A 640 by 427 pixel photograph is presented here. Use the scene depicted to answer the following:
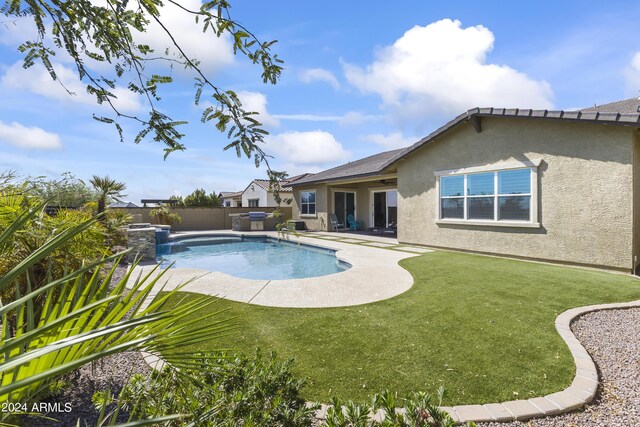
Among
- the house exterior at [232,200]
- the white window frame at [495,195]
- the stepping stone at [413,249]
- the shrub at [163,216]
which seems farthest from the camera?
the house exterior at [232,200]

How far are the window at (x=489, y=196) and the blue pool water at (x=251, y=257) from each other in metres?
4.93

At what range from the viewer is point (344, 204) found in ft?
73.6

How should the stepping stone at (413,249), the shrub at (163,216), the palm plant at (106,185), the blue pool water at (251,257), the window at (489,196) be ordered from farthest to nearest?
the shrub at (163,216) < the palm plant at (106,185) < the stepping stone at (413,249) < the blue pool water at (251,257) < the window at (489,196)

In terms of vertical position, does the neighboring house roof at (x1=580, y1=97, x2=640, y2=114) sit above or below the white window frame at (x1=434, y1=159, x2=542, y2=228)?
above

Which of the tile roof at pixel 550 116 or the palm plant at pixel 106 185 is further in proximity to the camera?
the palm plant at pixel 106 185

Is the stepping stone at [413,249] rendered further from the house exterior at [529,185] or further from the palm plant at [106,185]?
the palm plant at [106,185]

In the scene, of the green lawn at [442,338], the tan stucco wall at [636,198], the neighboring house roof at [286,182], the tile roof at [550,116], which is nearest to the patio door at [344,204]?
the neighboring house roof at [286,182]

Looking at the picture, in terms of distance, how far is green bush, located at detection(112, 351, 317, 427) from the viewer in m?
2.04

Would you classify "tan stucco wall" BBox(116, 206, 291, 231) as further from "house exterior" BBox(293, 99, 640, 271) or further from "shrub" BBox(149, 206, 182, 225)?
"house exterior" BBox(293, 99, 640, 271)

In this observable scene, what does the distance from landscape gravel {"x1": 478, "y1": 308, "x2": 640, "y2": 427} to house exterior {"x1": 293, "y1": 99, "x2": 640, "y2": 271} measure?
152 inches

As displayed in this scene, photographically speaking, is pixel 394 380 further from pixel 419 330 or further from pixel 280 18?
pixel 280 18

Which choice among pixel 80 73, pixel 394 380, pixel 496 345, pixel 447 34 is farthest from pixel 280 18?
pixel 447 34

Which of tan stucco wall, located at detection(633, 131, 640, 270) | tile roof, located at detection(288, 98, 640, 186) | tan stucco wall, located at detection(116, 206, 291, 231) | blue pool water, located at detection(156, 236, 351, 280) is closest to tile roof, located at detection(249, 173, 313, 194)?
tan stucco wall, located at detection(116, 206, 291, 231)

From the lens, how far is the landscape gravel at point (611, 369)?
285cm
